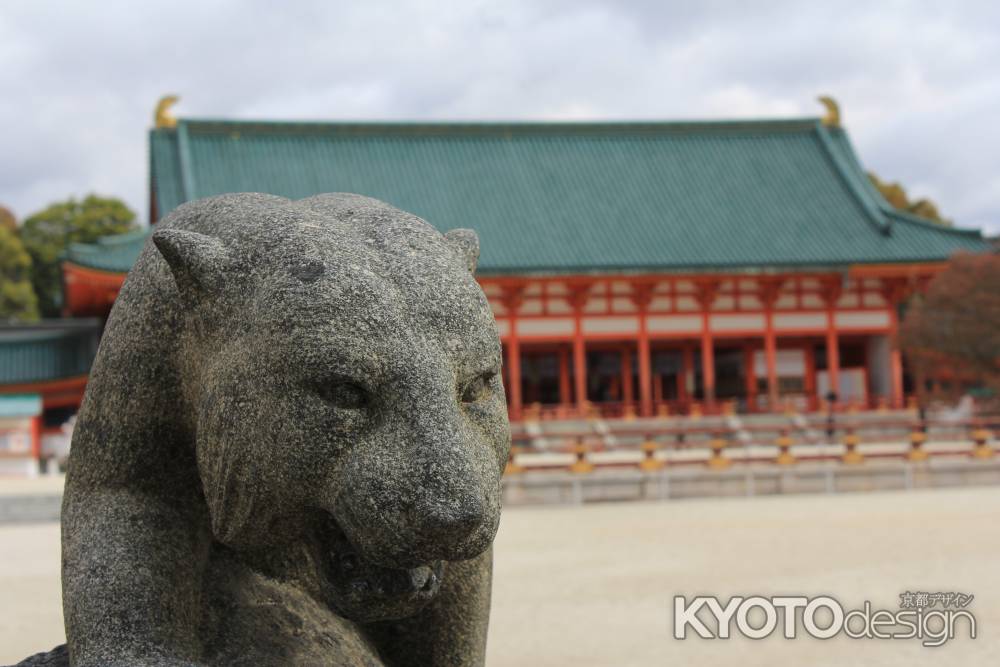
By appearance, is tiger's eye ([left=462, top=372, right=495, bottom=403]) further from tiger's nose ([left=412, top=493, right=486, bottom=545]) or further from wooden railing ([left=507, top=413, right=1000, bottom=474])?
wooden railing ([left=507, top=413, right=1000, bottom=474])

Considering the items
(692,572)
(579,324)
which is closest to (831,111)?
(579,324)

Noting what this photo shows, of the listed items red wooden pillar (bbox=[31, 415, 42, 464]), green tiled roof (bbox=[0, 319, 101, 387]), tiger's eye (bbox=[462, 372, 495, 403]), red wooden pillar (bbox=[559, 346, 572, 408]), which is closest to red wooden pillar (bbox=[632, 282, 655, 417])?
red wooden pillar (bbox=[559, 346, 572, 408])

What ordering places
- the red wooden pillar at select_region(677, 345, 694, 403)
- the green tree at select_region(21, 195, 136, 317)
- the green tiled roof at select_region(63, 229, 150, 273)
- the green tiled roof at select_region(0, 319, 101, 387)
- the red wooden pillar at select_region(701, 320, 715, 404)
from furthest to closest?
the green tree at select_region(21, 195, 136, 317)
the red wooden pillar at select_region(677, 345, 694, 403)
the green tiled roof at select_region(0, 319, 101, 387)
the red wooden pillar at select_region(701, 320, 715, 404)
the green tiled roof at select_region(63, 229, 150, 273)

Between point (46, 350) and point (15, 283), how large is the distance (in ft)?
50.4

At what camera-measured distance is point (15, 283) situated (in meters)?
37.3

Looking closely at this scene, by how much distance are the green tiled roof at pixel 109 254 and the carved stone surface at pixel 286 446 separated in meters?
17.8

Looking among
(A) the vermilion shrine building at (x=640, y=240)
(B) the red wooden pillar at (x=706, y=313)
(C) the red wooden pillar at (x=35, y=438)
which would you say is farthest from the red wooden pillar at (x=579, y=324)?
(C) the red wooden pillar at (x=35, y=438)

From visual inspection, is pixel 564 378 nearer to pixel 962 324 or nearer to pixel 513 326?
pixel 513 326

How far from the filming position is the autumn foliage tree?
17.9m

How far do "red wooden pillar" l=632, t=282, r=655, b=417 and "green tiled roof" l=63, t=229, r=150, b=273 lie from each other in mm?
10607

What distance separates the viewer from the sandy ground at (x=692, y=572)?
5418 millimetres

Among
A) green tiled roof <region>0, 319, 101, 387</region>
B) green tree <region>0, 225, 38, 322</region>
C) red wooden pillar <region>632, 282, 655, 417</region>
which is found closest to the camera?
red wooden pillar <region>632, 282, 655, 417</region>

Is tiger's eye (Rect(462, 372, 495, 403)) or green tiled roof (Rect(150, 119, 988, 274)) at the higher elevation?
green tiled roof (Rect(150, 119, 988, 274))

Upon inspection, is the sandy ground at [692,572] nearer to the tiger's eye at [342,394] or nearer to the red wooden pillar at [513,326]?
the tiger's eye at [342,394]
